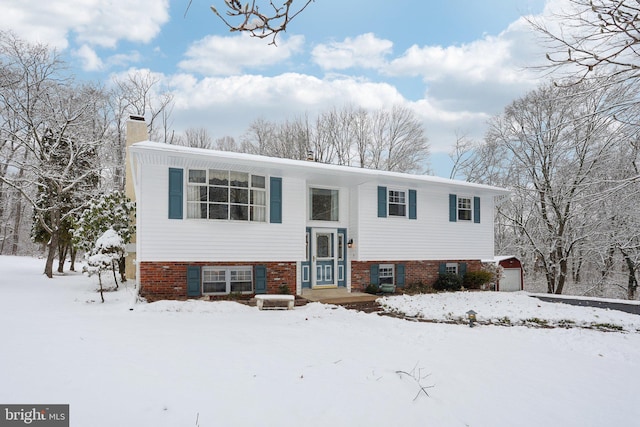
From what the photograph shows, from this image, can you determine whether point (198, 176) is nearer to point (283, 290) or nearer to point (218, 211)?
point (218, 211)

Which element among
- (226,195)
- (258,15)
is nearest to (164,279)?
(226,195)

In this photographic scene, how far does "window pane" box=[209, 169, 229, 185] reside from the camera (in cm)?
1078

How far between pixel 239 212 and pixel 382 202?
Answer: 5.33 meters

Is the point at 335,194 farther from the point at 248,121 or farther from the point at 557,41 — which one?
the point at 248,121

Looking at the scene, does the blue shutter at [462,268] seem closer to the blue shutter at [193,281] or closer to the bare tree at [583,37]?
Result: the blue shutter at [193,281]

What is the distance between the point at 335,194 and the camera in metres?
13.7

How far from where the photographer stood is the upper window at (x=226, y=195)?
10.7m

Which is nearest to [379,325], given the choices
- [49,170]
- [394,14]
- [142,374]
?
[142,374]

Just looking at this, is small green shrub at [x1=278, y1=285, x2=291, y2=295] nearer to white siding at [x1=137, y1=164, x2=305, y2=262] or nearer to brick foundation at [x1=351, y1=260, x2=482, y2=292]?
white siding at [x1=137, y1=164, x2=305, y2=262]

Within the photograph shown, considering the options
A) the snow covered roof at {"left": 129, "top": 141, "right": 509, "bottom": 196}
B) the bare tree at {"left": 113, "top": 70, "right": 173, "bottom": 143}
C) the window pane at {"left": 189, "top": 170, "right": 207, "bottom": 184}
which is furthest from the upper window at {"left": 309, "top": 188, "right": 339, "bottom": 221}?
the bare tree at {"left": 113, "top": 70, "right": 173, "bottom": 143}

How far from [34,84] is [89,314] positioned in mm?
13523

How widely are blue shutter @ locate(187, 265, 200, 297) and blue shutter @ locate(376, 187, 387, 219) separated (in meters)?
6.54

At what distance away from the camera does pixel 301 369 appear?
5.08m

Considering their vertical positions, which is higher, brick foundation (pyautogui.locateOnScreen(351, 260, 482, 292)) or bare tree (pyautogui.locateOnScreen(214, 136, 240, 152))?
bare tree (pyautogui.locateOnScreen(214, 136, 240, 152))
